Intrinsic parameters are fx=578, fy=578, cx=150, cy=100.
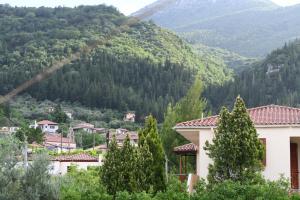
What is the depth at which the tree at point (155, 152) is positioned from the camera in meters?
14.4

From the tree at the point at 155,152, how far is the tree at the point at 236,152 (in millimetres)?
2276

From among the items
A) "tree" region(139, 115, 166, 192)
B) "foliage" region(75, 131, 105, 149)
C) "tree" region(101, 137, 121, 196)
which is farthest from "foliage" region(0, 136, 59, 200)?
"foliage" region(75, 131, 105, 149)

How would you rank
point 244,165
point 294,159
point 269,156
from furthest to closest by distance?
point 294,159
point 269,156
point 244,165

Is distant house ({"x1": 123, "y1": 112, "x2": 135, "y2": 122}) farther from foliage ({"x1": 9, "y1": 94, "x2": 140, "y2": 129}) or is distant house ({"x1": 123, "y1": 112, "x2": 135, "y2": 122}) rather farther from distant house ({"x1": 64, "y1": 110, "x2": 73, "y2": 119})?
distant house ({"x1": 64, "y1": 110, "x2": 73, "y2": 119})

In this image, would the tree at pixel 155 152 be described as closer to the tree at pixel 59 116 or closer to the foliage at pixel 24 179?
the foliage at pixel 24 179

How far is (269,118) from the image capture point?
53.5 ft

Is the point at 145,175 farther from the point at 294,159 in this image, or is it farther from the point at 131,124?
the point at 131,124

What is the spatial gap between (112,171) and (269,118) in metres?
5.22

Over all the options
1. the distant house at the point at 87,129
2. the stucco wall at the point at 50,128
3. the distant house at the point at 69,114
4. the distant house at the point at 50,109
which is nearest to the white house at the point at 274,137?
the distant house at the point at 87,129

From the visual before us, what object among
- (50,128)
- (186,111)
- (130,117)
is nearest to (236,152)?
(186,111)

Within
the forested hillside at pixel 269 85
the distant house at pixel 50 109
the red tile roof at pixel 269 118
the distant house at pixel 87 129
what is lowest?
the red tile roof at pixel 269 118

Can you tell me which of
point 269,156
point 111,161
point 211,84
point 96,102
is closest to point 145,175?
point 111,161

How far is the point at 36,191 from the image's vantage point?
41.3 feet

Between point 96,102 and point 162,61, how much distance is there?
→ 21.1 meters
